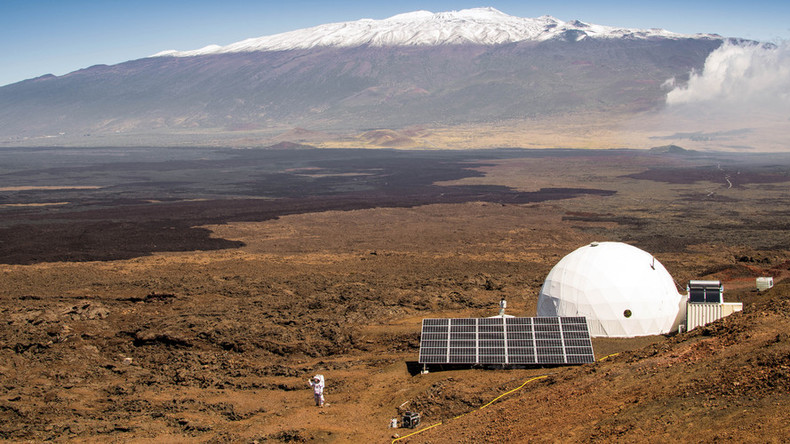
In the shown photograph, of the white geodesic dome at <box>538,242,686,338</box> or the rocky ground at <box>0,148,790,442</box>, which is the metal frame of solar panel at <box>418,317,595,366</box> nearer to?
the rocky ground at <box>0,148,790,442</box>

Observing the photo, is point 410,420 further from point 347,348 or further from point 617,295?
point 617,295

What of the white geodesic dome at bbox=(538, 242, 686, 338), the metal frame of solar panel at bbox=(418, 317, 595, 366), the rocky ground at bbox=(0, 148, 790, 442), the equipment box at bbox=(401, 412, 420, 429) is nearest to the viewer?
the rocky ground at bbox=(0, 148, 790, 442)

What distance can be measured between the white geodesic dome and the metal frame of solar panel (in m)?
1.82

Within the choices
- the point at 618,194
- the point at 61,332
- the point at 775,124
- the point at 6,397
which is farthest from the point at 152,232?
the point at 775,124

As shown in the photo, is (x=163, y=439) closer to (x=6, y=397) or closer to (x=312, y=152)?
Answer: (x=6, y=397)

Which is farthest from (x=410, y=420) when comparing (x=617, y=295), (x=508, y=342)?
(x=617, y=295)

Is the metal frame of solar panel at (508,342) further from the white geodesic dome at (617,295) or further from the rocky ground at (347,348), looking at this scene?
the white geodesic dome at (617,295)

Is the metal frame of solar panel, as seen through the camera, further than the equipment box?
Yes

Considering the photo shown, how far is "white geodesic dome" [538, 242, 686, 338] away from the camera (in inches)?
798

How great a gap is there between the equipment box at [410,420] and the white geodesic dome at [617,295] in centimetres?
734

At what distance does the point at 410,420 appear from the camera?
49.0 ft

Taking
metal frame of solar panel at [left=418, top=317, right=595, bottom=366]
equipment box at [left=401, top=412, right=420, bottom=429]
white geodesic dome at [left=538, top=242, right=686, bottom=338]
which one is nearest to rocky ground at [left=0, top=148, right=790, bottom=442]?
equipment box at [left=401, top=412, right=420, bottom=429]

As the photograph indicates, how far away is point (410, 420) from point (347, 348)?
7.96 metres

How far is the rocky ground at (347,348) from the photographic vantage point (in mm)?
12859
